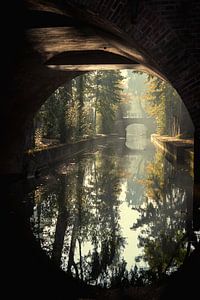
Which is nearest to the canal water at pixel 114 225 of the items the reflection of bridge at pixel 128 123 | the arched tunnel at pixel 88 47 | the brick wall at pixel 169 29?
the arched tunnel at pixel 88 47

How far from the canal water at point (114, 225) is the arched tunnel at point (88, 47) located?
378mm

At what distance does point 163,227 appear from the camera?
9125mm

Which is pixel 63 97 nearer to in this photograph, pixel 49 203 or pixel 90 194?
pixel 90 194

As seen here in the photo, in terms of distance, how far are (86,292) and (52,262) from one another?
1.35 m

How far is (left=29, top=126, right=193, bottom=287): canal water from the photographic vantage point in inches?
251

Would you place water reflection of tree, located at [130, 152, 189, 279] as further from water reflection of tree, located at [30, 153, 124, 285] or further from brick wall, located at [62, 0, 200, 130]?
brick wall, located at [62, 0, 200, 130]

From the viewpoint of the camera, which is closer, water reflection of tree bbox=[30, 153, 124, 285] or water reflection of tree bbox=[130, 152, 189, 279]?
water reflection of tree bbox=[30, 153, 124, 285]

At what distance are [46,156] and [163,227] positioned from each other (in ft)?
39.7

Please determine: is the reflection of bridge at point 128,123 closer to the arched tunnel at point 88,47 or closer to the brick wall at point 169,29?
the arched tunnel at point 88,47

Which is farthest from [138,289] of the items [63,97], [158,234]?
[63,97]

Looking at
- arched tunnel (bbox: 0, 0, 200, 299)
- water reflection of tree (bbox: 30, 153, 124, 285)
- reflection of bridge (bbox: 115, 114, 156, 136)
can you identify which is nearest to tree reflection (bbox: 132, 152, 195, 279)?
arched tunnel (bbox: 0, 0, 200, 299)

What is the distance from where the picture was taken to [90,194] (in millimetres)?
13336

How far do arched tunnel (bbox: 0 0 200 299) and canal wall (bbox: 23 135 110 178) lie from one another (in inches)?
183

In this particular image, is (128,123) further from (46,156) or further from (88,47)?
(88,47)
